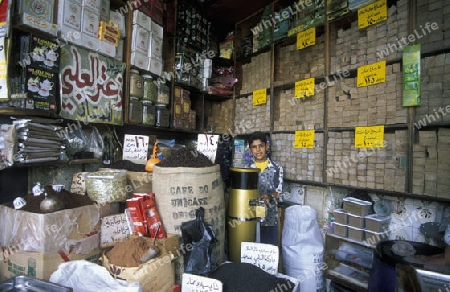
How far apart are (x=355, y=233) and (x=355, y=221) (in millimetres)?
102

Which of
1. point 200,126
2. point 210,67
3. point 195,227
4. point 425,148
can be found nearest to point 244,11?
Result: point 210,67

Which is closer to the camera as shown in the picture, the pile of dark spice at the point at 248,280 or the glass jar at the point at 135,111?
the pile of dark spice at the point at 248,280

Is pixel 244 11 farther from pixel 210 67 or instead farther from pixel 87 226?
pixel 87 226

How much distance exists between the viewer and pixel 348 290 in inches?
91.0

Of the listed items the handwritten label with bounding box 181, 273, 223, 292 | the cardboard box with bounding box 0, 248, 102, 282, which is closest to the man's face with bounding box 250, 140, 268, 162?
the handwritten label with bounding box 181, 273, 223, 292

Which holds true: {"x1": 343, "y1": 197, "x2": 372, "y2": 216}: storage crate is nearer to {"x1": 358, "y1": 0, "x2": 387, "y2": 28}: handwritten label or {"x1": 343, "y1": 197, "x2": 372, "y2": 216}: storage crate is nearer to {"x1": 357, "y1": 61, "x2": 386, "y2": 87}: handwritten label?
{"x1": 357, "y1": 61, "x2": 386, "y2": 87}: handwritten label

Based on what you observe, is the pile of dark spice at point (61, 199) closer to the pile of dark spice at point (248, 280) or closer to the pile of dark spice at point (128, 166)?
the pile of dark spice at point (128, 166)

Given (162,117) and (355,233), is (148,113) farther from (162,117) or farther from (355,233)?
(355,233)

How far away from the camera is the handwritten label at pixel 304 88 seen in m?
2.82

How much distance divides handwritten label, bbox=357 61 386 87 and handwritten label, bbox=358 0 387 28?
15.0 inches

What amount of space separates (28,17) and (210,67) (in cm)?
218

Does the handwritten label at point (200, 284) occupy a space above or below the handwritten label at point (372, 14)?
below

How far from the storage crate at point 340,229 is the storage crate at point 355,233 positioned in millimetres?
34

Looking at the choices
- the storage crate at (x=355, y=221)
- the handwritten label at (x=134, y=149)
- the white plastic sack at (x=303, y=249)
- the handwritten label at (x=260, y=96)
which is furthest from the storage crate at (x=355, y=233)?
the handwritten label at (x=134, y=149)
